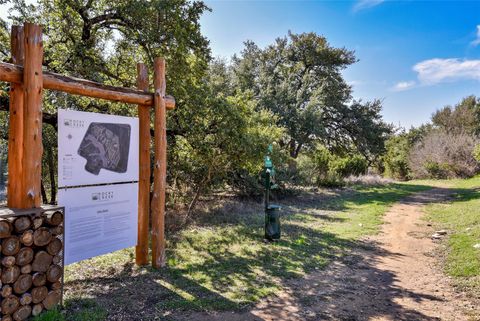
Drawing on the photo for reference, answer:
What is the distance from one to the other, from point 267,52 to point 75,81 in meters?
17.7

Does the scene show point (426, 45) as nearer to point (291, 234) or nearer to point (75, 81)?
point (291, 234)

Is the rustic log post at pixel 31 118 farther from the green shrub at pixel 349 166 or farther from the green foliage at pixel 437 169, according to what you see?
the green foliage at pixel 437 169

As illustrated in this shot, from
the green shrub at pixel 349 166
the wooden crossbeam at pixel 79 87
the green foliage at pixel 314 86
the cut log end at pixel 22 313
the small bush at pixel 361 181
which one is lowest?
the cut log end at pixel 22 313

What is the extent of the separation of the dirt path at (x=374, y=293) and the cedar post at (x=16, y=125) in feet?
7.66

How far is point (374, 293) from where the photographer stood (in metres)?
4.36

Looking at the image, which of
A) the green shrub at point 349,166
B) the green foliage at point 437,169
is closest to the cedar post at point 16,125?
the green shrub at point 349,166

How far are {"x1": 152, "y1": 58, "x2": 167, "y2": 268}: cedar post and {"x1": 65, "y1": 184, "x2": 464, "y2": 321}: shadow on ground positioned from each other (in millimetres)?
330

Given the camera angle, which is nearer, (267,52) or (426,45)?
(426,45)

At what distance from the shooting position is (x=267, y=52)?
20.2 metres

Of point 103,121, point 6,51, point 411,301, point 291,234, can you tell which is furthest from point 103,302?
point 6,51

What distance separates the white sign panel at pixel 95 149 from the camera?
3871mm

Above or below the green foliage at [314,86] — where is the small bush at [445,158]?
below

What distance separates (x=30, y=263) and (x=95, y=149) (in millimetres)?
1545

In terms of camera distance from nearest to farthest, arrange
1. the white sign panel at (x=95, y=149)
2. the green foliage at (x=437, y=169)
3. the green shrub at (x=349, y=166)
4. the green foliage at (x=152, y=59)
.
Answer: the white sign panel at (x=95, y=149)
the green foliage at (x=152, y=59)
the green shrub at (x=349, y=166)
the green foliage at (x=437, y=169)
